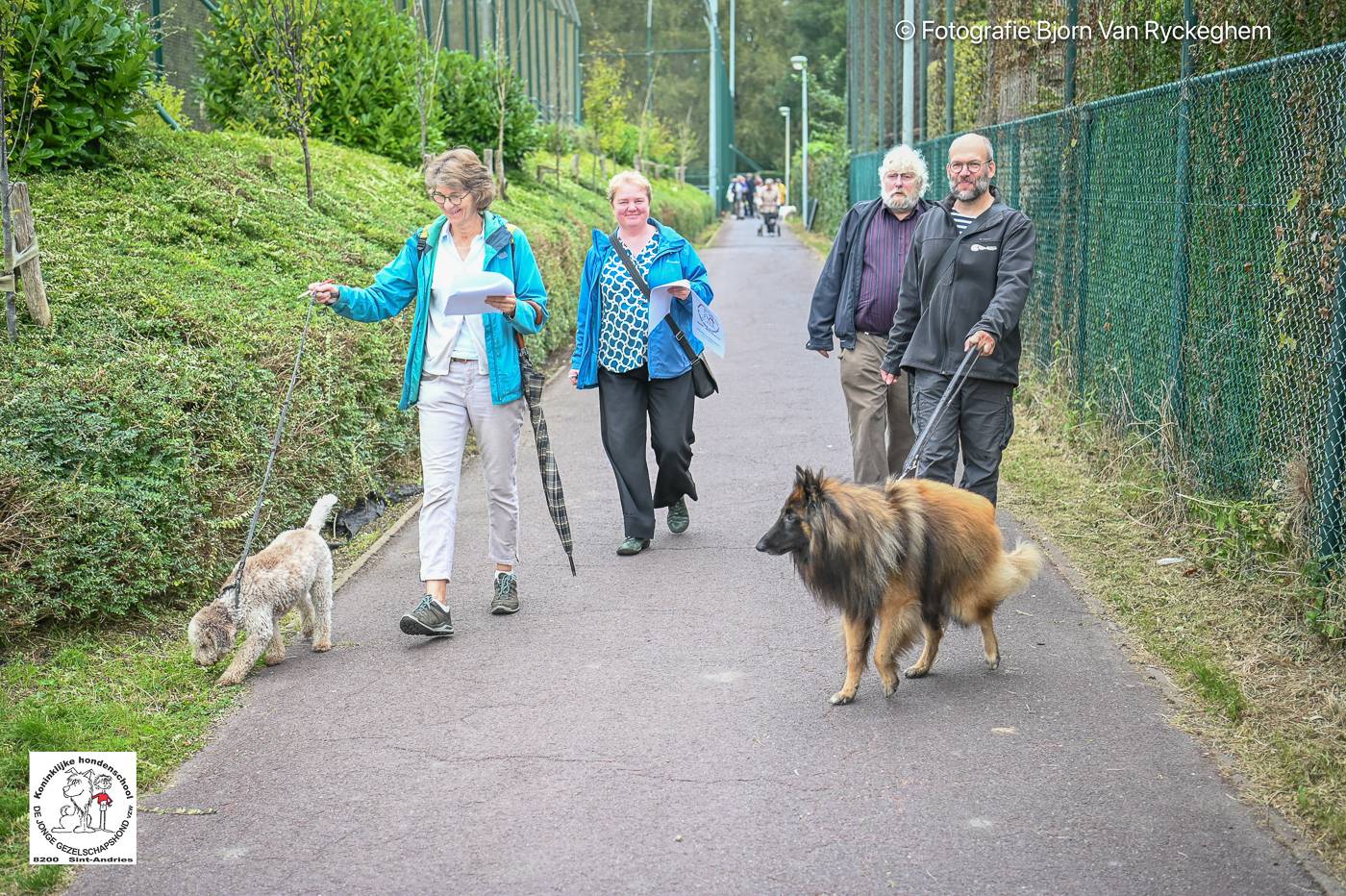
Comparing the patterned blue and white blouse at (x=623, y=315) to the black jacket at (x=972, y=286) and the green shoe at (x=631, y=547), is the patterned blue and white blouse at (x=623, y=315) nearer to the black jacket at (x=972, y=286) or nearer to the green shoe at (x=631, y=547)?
the green shoe at (x=631, y=547)

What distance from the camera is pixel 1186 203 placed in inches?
305

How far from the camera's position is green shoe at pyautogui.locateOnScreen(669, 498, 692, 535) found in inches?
308

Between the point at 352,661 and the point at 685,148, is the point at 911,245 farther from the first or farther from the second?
the point at 685,148

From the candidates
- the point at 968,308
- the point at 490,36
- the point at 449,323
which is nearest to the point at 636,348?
the point at 449,323

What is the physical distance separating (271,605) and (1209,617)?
13.8 feet

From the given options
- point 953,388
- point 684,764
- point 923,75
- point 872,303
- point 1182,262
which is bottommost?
point 684,764

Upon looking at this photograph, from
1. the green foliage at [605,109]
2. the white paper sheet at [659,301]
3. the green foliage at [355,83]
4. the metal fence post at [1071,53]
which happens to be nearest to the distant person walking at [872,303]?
the white paper sheet at [659,301]

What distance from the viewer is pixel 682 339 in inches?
287

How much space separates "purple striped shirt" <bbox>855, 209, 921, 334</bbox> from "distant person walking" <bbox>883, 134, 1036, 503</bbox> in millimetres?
620

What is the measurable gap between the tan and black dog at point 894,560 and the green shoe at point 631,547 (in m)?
2.30

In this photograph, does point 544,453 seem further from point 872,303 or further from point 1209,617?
point 1209,617

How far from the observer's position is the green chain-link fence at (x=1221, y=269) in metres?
5.91

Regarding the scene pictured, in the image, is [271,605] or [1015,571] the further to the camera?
[271,605]

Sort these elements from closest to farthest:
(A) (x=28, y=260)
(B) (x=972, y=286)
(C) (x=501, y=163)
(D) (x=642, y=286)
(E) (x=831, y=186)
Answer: (B) (x=972, y=286) < (A) (x=28, y=260) < (D) (x=642, y=286) < (C) (x=501, y=163) < (E) (x=831, y=186)
